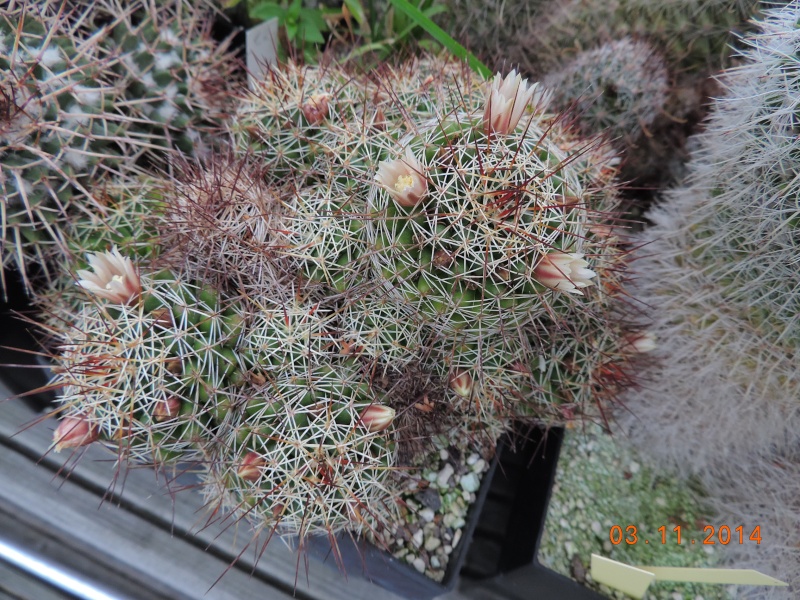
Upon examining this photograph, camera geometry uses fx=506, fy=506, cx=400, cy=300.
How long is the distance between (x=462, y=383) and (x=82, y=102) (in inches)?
30.4

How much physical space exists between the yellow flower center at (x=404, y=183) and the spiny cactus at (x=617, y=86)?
68 cm

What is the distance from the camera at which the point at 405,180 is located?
0.61m

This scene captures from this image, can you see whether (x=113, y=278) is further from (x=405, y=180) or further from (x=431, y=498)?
(x=431, y=498)

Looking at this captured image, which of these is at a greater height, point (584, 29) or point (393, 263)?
point (584, 29)

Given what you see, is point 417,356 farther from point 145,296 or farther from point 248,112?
point 248,112

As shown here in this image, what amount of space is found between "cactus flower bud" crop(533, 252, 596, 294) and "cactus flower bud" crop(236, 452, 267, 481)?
0.45 m

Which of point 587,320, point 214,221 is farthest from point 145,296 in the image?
point 587,320

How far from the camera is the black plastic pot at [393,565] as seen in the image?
861 millimetres

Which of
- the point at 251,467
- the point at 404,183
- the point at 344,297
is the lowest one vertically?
the point at 251,467

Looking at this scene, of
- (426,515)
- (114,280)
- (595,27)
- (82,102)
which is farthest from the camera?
(595,27)

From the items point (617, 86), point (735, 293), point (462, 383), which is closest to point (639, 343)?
point (735, 293)

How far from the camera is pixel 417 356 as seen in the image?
770 millimetres

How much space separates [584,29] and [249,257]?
1018 millimetres

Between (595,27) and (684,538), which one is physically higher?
(595,27)
